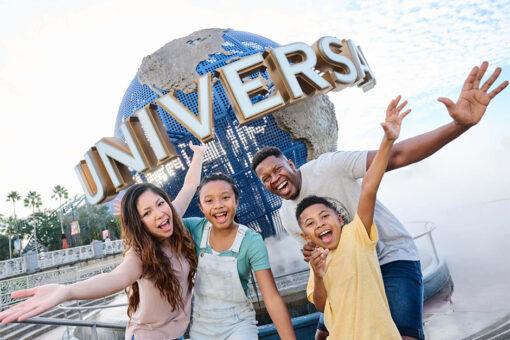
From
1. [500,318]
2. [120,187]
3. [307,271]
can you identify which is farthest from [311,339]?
[120,187]

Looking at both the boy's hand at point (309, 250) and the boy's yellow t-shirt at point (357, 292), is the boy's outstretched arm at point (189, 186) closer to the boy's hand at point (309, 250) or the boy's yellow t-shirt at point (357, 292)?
the boy's hand at point (309, 250)

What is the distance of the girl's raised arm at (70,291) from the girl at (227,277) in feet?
1.16

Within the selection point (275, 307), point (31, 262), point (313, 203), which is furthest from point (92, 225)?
point (313, 203)

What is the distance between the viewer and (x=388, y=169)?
163cm

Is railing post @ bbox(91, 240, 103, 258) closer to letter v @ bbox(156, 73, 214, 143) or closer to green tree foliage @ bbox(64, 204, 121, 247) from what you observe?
green tree foliage @ bbox(64, 204, 121, 247)

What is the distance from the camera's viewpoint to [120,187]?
3.46 m

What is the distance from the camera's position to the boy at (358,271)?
1.46 m

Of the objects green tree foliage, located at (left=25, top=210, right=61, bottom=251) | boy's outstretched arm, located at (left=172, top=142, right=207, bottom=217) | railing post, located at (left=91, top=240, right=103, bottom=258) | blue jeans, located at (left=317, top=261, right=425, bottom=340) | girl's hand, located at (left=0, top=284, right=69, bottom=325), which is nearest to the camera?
girl's hand, located at (left=0, top=284, right=69, bottom=325)

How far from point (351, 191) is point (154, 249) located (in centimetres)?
109

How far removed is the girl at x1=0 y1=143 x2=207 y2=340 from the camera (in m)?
1.65

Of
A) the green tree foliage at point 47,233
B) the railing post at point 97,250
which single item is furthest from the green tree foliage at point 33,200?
the railing post at point 97,250

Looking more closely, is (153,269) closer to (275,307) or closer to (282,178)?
(275,307)

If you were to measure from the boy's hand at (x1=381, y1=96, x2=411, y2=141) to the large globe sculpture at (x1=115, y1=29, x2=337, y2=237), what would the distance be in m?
1.86

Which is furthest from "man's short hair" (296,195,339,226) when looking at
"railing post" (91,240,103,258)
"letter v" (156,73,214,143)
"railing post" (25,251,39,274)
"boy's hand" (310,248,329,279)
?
"railing post" (91,240,103,258)
